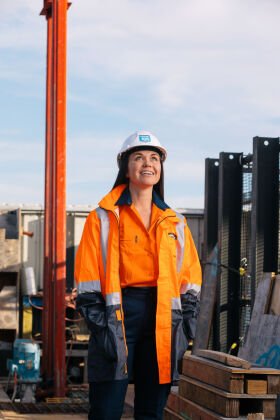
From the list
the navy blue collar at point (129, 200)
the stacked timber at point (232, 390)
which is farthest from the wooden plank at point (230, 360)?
the navy blue collar at point (129, 200)

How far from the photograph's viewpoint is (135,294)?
16.4ft

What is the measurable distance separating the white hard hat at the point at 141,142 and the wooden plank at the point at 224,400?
4.82 feet

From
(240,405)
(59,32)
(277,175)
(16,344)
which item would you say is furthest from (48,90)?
(240,405)

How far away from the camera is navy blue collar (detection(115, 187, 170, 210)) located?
5137 mm

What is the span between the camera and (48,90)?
14.0m

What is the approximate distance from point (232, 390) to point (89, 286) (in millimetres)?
1181

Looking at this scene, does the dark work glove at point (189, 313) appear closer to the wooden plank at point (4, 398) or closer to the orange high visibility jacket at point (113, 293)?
the orange high visibility jacket at point (113, 293)

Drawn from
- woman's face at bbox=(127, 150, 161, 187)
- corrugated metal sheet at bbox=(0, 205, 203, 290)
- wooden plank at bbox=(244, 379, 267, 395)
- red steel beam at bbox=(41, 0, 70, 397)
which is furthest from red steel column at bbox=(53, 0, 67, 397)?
woman's face at bbox=(127, 150, 161, 187)

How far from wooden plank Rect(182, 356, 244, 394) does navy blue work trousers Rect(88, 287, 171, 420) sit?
2.21ft

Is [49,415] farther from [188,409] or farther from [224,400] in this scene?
[224,400]

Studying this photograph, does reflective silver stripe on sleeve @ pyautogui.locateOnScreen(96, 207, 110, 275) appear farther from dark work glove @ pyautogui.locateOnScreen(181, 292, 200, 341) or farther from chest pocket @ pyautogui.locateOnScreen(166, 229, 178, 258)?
dark work glove @ pyautogui.locateOnScreen(181, 292, 200, 341)

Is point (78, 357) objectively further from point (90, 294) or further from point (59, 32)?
point (90, 294)

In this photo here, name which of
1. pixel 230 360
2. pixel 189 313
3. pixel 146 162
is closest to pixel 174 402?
pixel 230 360

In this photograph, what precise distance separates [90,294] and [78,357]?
10.2 metres
